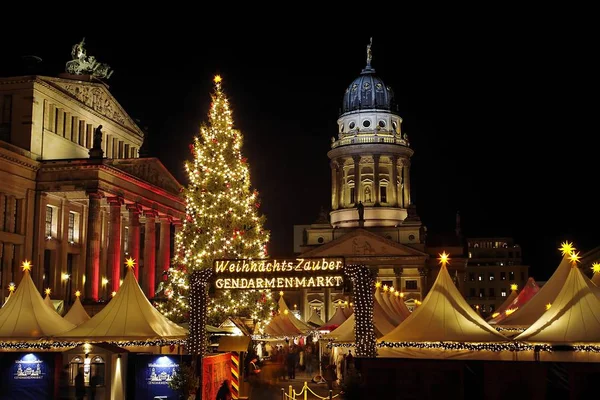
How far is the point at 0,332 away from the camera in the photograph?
30.3 m

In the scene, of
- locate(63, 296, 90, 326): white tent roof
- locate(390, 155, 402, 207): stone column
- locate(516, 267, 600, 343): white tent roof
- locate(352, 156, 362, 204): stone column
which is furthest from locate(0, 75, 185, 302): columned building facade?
locate(390, 155, 402, 207): stone column

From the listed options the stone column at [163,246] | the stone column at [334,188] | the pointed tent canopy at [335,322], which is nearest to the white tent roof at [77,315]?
the pointed tent canopy at [335,322]

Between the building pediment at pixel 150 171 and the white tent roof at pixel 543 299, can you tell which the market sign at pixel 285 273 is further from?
the building pediment at pixel 150 171

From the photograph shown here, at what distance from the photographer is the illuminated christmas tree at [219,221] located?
38.8 m

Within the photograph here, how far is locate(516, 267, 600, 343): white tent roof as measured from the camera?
26.0m

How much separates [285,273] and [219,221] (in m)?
14.0

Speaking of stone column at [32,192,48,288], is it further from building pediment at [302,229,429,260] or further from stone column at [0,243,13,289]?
building pediment at [302,229,429,260]

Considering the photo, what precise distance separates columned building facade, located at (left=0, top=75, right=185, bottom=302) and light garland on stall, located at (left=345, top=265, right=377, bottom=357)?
31622 millimetres

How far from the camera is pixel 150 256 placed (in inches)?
2436

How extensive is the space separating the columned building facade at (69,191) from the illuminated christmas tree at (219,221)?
→ 16032mm

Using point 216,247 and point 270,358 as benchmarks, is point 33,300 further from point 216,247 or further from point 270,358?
point 270,358

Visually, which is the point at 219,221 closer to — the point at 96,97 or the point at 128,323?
the point at 128,323

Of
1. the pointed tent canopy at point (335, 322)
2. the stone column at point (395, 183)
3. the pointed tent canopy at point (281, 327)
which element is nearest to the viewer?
the pointed tent canopy at point (281, 327)

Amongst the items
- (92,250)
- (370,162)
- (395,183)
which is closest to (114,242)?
(92,250)
